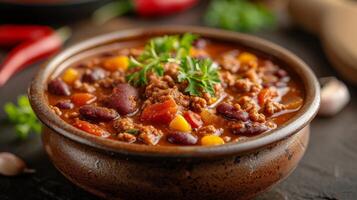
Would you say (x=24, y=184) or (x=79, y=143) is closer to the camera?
(x=79, y=143)

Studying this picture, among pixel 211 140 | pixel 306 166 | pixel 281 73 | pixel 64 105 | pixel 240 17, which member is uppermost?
pixel 64 105

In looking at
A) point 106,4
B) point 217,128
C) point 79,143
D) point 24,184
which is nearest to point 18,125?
point 24,184

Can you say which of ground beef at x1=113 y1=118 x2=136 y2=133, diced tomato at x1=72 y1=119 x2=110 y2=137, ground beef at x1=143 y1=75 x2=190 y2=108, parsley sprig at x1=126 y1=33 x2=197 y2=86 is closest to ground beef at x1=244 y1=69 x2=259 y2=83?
parsley sprig at x1=126 y1=33 x2=197 y2=86

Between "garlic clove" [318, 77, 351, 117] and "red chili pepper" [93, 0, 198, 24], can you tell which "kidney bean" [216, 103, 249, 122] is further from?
"red chili pepper" [93, 0, 198, 24]

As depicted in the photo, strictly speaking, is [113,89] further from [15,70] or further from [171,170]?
[15,70]

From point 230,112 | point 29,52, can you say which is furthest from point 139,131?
point 29,52

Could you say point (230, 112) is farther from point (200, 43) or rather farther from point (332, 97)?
point (332, 97)
